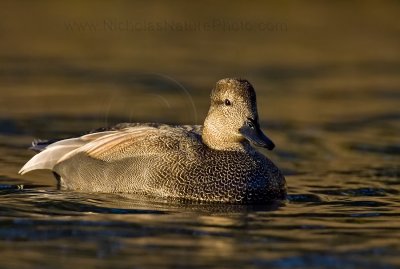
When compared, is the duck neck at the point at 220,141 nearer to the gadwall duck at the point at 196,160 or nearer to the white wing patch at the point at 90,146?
the gadwall duck at the point at 196,160

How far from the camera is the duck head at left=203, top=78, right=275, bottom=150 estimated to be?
35.3 ft

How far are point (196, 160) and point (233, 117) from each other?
526 mm

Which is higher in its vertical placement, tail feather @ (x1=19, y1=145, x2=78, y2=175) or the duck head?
the duck head

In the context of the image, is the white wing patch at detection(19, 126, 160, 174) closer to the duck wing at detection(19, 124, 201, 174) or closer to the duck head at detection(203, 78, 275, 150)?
the duck wing at detection(19, 124, 201, 174)

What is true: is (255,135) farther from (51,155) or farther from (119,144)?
(51,155)

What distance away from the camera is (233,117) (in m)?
10.8

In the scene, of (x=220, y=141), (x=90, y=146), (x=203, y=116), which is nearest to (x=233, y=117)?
(x=220, y=141)

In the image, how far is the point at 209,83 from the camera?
1881 centimetres

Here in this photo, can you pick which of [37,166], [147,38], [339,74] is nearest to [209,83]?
[339,74]

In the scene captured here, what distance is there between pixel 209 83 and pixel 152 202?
8.45 m

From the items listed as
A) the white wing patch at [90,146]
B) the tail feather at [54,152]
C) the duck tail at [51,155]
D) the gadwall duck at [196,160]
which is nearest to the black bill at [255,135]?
the gadwall duck at [196,160]

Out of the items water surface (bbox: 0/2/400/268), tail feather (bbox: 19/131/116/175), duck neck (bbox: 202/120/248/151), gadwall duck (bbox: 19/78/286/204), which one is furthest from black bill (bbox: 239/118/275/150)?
tail feather (bbox: 19/131/116/175)

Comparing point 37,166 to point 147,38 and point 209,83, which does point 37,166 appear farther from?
point 147,38

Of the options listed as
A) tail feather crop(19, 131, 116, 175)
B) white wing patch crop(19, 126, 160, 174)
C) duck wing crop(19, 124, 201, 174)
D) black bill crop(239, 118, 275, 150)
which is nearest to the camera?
black bill crop(239, 118, 275, 150)
